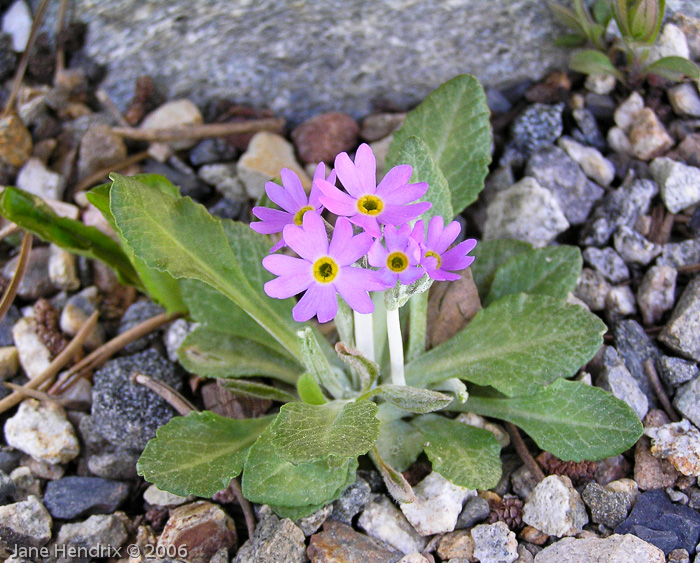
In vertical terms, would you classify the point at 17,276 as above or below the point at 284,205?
below

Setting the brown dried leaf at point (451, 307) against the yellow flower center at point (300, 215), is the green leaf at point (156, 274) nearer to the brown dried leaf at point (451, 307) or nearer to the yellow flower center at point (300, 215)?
the yellow flower center at point (300, 215)

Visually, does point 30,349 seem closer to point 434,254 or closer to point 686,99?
point 434,254

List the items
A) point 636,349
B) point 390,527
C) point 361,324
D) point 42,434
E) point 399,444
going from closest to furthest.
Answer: point 390,527 → point 361,324 → point 399,444 → point 42,434 → point 636,349

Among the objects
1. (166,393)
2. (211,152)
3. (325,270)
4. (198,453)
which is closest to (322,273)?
(325,270)

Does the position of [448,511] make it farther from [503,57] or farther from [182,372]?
[503,57]

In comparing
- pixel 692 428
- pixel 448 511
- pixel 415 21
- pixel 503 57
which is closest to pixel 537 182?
pixel 503 57

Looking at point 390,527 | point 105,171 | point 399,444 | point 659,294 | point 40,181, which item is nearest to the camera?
point 390,527

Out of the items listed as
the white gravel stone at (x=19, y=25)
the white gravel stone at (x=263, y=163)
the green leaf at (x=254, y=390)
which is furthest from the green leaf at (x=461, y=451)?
the white gravel stone at (x=19, y=25)
